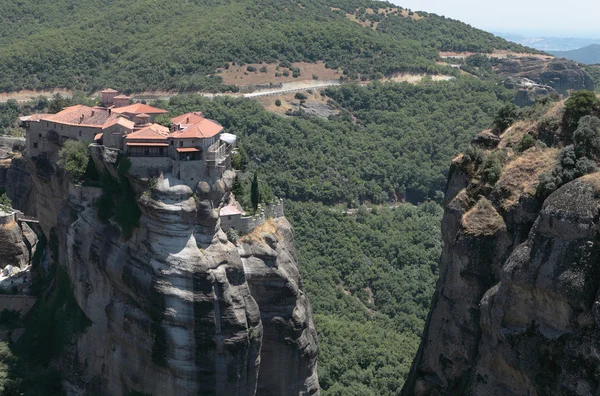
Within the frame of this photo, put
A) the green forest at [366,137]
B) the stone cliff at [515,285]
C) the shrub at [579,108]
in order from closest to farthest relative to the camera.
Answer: the stone cliff at [515,285] < the shrub at [579,108] < the green forest at [366,137]

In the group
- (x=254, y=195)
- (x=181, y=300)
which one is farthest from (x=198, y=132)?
(x=181, y=300)

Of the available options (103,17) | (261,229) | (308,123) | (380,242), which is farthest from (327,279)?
(103,17)

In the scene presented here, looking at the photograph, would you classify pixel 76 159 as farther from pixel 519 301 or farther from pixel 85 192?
pixel 519 301

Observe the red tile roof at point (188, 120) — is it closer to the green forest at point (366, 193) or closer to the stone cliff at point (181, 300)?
the stone cliff at point (181, 300)

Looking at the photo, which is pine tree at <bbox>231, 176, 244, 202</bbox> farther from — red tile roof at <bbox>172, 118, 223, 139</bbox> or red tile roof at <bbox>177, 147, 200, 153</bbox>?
red tile roof at <bbox>177, 147, 200, 153</bbox>

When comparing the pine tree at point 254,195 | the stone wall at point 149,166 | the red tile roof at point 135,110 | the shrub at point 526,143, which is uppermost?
the shrub at point 526,143

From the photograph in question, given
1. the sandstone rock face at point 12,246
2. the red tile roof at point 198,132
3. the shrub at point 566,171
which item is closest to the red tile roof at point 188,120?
the red tile roof at point 198,132
